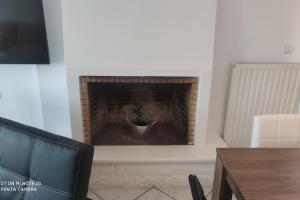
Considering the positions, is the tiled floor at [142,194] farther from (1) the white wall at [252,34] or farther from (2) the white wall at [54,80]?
(1) the white wall at [252,34]

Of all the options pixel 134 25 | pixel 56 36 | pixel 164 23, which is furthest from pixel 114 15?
pixel 56 36

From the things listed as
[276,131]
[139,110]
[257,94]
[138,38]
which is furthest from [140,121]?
[276,131]

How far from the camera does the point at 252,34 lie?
7.32 feet

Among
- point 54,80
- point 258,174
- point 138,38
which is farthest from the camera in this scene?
point 54,80

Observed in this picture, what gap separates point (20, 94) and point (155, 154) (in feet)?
4.67

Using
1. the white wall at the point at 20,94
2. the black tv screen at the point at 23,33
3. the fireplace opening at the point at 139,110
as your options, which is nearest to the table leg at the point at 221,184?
the fireplace opening at the point at 139,110

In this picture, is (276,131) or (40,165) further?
(276,131)

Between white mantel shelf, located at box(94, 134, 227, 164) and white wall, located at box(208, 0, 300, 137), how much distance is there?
1.84 feet

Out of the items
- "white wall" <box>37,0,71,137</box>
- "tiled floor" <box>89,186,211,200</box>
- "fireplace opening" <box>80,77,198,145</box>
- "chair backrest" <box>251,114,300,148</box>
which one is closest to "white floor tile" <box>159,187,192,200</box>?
"tiled floor" <box>89,186,211,200</box>

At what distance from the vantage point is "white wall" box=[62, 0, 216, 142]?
1851 mm

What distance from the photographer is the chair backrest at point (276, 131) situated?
1.45 metres

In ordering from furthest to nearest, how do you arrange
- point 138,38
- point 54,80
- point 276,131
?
point 54,80 → point 138,38 → point 276,131

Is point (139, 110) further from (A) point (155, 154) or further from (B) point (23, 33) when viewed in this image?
(B) point (23, 33)

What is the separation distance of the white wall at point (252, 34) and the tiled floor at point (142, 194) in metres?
0.93
